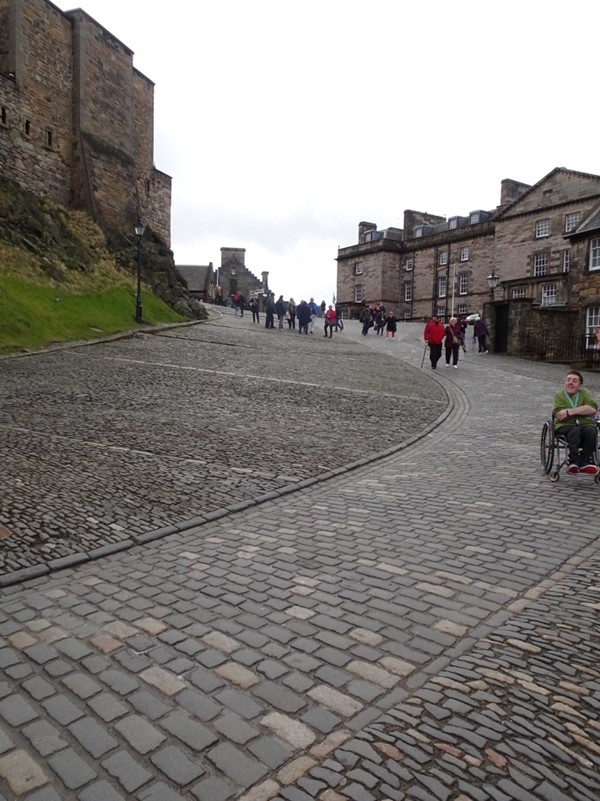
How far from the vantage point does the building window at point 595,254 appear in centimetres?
2747

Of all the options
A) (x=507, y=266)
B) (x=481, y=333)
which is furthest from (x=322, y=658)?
(x=507, y=266)

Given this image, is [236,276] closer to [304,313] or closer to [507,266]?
[507,266]

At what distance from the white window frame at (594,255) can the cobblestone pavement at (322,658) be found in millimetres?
Answer: 24285

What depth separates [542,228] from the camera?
156 feet

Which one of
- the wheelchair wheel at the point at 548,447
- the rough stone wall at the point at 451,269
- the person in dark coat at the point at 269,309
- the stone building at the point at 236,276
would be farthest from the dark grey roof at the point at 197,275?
the wheelchair wheel at the point at 548,447

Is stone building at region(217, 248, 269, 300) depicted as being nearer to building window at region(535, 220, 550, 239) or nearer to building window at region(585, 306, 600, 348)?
building window at region(535, 220, 550, 239)

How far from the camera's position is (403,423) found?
11242 mm

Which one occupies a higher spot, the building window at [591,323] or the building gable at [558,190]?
the building gable at [558,190]

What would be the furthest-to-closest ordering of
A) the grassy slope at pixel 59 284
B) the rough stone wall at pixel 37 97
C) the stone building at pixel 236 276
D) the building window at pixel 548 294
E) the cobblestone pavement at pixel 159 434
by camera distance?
the stone building at pixel 236 276
the building window at pixel 548 294
the rough stone wall at pixel 37 97
the grassy slope at pixel 59 284
the cobblestone pavement at pixel 159 434

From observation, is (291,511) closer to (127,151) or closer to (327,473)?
(327,473)

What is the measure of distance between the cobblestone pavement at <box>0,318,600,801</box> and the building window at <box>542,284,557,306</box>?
43615mm

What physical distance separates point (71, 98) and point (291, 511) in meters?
29.6

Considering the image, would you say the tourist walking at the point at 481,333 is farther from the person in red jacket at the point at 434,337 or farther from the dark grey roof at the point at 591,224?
the person in red jacket at the point at 434,337

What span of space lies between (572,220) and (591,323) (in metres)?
21.3
